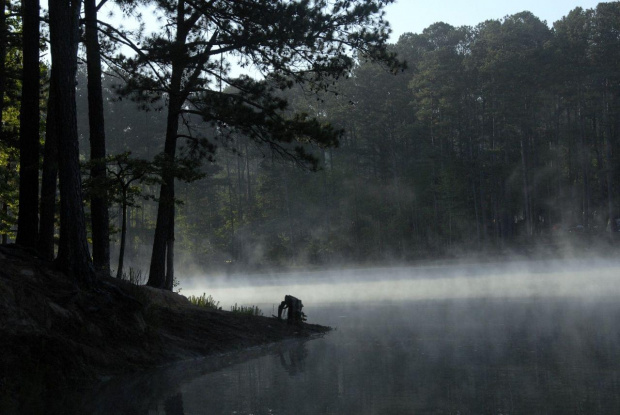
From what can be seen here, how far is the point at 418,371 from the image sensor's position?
10656mm

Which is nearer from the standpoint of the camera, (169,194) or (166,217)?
(169,194)

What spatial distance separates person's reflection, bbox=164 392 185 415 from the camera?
27.8ft

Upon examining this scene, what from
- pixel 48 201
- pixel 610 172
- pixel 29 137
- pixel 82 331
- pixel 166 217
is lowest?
pixel 82 331

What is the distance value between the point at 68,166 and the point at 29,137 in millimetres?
2859

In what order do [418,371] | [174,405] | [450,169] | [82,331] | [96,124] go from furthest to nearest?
[450,169] → [96,124] → [82,331] → [418,371] → [174,405]

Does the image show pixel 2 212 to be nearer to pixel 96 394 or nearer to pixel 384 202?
pixel 96 394

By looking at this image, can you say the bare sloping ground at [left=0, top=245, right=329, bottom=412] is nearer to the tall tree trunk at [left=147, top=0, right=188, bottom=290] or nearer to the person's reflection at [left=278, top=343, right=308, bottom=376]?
the person's reflection at [left=278, top=343, right=308, bottom=376]

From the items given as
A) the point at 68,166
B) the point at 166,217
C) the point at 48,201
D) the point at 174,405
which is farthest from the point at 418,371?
the point at 166,217

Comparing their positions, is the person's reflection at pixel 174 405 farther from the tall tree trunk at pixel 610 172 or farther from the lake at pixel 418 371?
the tall tree trunk at pixel 610 172

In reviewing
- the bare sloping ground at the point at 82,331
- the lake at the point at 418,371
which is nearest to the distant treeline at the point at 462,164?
the lake at the point at 418,371

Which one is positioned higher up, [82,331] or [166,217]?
[166,217]

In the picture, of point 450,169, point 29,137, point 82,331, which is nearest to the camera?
point 82,331

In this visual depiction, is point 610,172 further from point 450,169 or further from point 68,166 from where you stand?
point 68,166

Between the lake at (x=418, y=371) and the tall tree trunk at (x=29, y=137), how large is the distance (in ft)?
16.3
